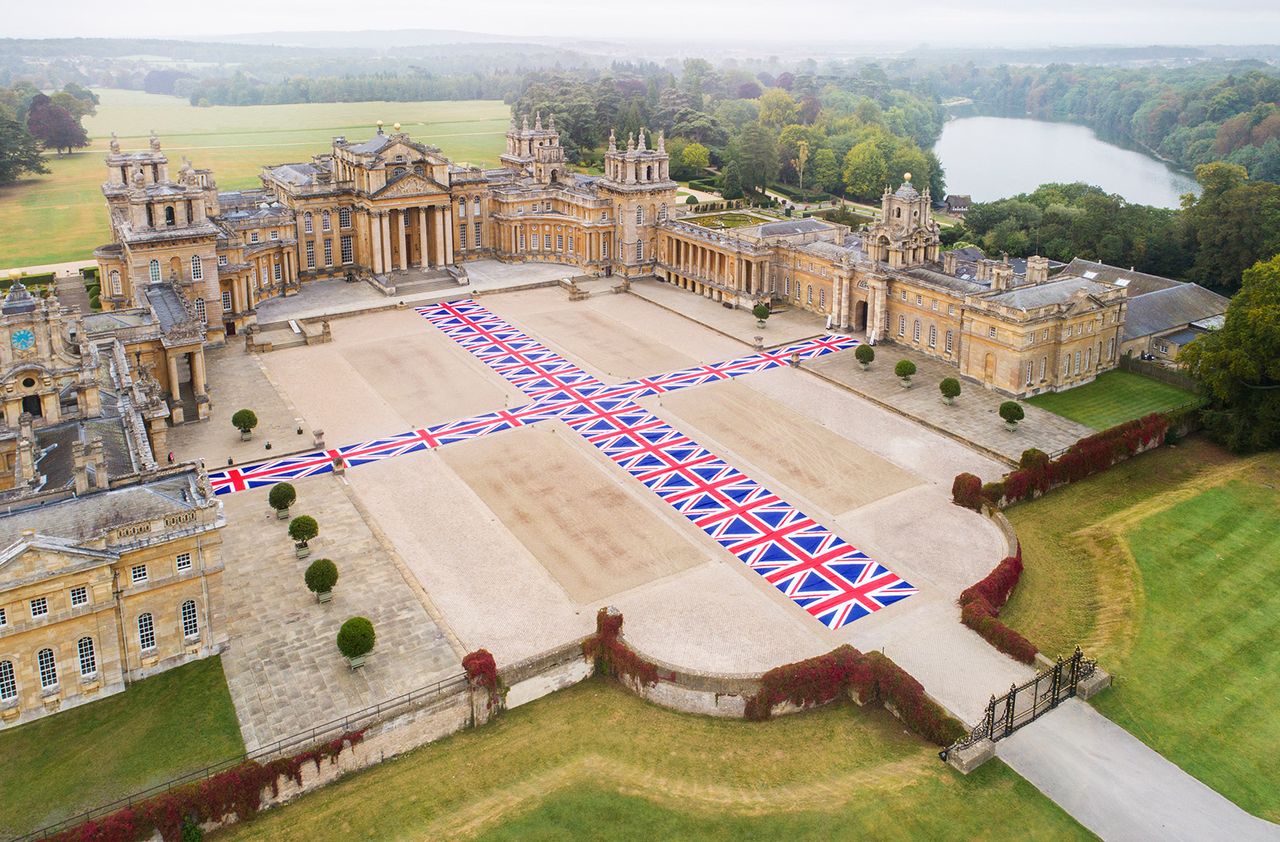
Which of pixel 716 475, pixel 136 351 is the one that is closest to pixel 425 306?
pixel 136 351

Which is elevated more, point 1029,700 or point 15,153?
point 15,153

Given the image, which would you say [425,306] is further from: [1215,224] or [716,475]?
[1215,224]

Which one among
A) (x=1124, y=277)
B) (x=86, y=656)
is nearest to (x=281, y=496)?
(x=86, y=656)

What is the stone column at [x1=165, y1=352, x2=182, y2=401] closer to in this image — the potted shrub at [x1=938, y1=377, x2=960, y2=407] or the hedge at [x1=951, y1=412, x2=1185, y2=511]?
the hedge at [x1=951, y1=412, x2=1185, y2=511]

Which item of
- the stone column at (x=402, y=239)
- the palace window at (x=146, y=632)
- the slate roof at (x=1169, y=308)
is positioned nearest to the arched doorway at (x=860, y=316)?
A: the slate roof at (x=1169, y=308)

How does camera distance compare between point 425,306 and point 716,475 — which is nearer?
point 716,475

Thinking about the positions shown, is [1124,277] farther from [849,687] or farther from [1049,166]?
[1049,166]
